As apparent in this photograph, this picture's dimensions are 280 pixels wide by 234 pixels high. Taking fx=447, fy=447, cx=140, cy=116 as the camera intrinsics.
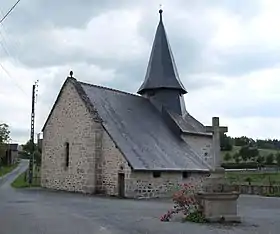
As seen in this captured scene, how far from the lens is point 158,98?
1351 inches

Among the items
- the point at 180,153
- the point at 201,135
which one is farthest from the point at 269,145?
the point at 180,153

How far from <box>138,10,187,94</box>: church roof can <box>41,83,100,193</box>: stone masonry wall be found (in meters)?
7.11

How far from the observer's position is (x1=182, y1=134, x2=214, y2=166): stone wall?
108 feet

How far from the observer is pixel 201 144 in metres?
34.6

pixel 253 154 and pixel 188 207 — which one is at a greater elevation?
pixel 253 154

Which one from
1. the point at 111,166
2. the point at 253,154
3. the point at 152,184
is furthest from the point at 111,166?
the point at 253,154

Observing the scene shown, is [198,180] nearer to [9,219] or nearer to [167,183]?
[167,183]

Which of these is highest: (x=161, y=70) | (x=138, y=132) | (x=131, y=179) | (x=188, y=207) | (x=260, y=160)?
(x=161, y=70)

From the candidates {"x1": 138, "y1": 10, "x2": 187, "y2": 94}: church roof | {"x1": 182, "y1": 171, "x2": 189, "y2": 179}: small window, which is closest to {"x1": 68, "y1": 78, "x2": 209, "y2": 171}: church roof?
{"x1": 182, "y1": 171, "x2": 189, "y2": 179}: small window

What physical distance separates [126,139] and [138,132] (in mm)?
1770

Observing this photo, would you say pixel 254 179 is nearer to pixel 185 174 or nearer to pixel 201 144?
pixel 201 144

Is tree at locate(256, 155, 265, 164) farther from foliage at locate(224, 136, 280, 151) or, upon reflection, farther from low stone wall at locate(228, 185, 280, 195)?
low stone wall at locate(228, 185, 280, 195)

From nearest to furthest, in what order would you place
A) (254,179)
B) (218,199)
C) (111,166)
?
(218,199) < (111,166) < (254,179)

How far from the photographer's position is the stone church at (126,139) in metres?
26.0
